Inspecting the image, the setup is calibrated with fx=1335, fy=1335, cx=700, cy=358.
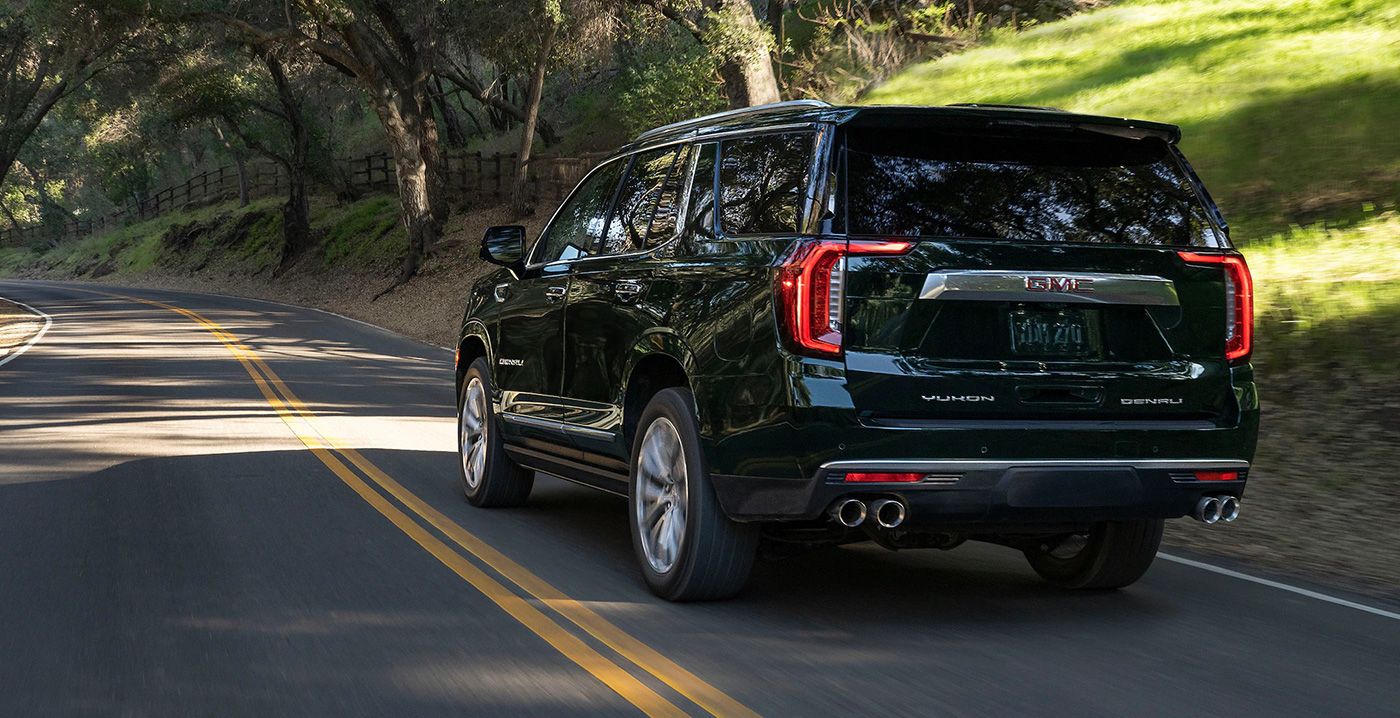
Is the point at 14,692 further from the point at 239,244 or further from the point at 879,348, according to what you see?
the point at 239,244

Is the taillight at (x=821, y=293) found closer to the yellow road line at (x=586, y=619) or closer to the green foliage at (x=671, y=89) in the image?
the yellow road line at (x=586, y=619)

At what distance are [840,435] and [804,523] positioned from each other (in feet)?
1.98

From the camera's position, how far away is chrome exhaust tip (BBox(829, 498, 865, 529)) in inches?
189

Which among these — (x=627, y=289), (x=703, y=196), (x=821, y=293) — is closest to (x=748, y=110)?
(x=703, y=196)

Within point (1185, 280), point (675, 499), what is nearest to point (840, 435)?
point (675, 499)

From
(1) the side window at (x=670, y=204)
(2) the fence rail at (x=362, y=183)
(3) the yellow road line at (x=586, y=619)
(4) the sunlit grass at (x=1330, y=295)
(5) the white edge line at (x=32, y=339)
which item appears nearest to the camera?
(3) the yellow road line at (x=586, y=619)

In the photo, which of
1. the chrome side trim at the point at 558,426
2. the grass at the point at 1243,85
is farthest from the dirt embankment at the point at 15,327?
the grass at the point at 1243,85

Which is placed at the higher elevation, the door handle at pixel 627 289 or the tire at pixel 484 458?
the door handle at pixel 627 289

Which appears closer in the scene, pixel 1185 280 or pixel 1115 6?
pixel 1185 280

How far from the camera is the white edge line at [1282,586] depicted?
18.2ft

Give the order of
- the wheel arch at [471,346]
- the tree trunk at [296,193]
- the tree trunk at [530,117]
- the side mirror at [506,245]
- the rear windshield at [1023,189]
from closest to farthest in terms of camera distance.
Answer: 1. the rear windshield at [1023,189]
2. the side mirror at [506,245]
3. the wheel arch at [471,346]
4. the tree trunk at [530,117]
5. the tree trunk at [296,193]

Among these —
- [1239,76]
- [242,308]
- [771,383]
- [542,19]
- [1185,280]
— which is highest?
[542,19]

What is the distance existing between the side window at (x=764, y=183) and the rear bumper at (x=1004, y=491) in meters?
0.99

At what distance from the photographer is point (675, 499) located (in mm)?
5668
